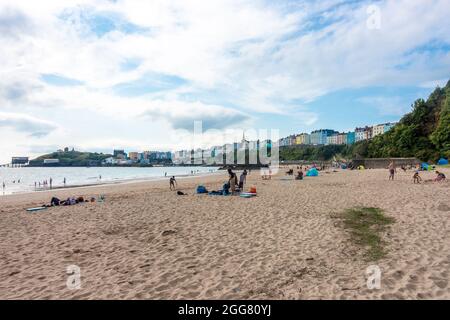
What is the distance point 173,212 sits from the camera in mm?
12859

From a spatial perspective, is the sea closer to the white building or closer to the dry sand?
the dry sand

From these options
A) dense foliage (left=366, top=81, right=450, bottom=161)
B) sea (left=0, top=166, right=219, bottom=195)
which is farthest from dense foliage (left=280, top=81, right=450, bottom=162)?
sea (left=0, top=166, right=219, bottom=195)

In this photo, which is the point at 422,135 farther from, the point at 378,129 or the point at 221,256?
the point at 378,129

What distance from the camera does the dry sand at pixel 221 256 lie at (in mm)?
5055

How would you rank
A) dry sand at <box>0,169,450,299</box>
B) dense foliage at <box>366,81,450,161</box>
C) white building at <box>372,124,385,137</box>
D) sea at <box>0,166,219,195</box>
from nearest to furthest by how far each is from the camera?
dry sand at <box>0,169,450,299</box>, sea at <box>0,166,219,195</box>, dense foliage at <box>366,81,450,161</box>, white building at <box>372,124,385,137</box>

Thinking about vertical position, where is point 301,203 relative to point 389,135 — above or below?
below

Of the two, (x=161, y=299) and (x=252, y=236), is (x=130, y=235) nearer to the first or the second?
(x=252, y=236)

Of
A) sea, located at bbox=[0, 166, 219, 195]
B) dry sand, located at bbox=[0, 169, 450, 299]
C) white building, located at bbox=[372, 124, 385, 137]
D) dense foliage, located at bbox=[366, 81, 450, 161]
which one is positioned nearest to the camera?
dry sand, located at bbox=[0, 169, 450, 299]

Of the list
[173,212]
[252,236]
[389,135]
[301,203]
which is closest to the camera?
[252,236]

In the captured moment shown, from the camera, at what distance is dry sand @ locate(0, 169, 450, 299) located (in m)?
5.05

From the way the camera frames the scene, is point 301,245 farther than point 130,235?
No

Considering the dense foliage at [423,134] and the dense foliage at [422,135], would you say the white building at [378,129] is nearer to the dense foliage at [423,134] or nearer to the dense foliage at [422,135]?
the dense foliage at [422,135]
